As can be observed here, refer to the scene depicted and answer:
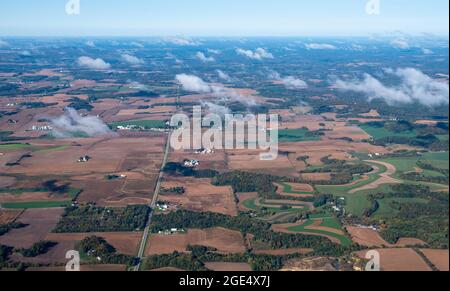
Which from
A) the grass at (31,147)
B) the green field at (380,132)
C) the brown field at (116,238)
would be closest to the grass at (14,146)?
the grass at (31,147)

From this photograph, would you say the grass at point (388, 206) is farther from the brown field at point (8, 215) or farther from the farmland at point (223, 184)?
the brown field at point (8, 215)

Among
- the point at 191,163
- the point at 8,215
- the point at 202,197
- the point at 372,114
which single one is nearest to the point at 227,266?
the point at 202,197

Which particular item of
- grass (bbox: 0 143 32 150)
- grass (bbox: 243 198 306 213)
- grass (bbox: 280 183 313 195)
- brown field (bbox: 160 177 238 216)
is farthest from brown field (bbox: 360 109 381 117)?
grass (bbox: 0 143 32 150)

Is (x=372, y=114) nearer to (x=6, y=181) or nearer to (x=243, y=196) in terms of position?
(x=243, y=196)
